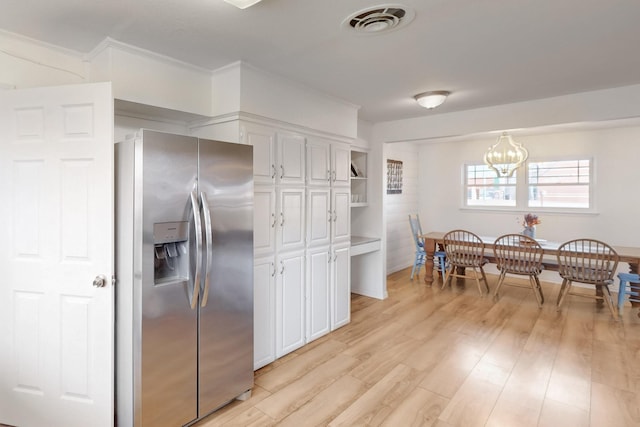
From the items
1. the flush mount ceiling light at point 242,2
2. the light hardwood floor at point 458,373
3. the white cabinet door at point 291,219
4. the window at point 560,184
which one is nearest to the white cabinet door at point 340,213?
the white cabinet door at point 291,219

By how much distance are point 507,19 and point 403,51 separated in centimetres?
66

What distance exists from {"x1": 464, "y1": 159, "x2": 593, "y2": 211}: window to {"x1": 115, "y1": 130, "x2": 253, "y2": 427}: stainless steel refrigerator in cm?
522

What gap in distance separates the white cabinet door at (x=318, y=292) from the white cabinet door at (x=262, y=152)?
873 mm

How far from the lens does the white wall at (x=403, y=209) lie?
6.16 metres

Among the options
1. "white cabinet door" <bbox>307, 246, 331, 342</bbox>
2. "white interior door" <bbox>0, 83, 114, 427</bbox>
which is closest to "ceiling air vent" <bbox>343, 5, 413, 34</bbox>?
"white interior door" <bbox>0, 83, 114, 427</bbox>

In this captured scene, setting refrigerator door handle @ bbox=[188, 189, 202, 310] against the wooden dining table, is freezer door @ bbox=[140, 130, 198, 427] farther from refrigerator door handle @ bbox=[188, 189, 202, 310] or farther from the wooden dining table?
the wooden dining table

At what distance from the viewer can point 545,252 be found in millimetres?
4500

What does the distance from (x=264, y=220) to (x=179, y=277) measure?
91 centimetres

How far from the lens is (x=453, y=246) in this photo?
531cm

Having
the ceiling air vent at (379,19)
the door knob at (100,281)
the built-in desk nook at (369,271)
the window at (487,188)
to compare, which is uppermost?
the ceiling air vent at (379,19)

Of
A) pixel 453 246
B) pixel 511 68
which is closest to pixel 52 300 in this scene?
pixel 511 68

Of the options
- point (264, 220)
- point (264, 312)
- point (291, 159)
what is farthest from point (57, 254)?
point (291, 159)

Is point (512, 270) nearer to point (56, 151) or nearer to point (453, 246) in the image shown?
point (453, 246)

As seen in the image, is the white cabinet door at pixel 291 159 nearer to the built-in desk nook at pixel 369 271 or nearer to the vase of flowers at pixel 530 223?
the built-in desk nook at pixel 369 271
